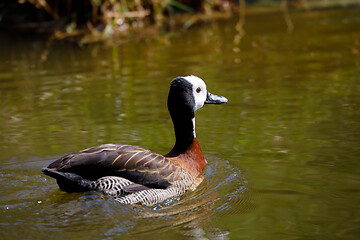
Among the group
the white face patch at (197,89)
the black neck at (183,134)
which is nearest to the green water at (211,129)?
the black neck at (183,134)

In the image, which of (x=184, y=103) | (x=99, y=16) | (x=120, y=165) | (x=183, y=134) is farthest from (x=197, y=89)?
(x=99, y=16)

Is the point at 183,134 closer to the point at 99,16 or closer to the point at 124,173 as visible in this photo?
the point at 124,173

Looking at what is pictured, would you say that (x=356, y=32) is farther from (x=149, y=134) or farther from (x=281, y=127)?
(x=149, y=134)

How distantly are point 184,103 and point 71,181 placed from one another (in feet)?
5.09

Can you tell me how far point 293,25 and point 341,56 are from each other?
157 inches

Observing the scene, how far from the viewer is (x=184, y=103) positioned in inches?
256

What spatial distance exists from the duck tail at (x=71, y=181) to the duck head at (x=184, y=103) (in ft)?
4.21

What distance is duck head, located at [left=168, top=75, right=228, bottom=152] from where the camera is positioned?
6.46 m

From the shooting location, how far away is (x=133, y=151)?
5.91 metres

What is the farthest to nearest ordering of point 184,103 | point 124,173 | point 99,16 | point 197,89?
1. point 99,16
2. point 197,89
3. point 184,103
4. point 124,173

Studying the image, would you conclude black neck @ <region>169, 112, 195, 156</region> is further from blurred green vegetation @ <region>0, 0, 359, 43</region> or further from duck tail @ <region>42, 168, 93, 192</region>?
blurred green vegetation @ <region>0, 0, 359, 43</region>

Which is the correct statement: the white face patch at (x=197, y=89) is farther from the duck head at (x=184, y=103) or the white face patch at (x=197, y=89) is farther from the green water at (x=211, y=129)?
the green water at (x=211, y=129)

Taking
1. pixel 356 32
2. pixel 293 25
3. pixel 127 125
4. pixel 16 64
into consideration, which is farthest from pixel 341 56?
pixel 16 64

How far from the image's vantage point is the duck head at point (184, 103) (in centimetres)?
646
